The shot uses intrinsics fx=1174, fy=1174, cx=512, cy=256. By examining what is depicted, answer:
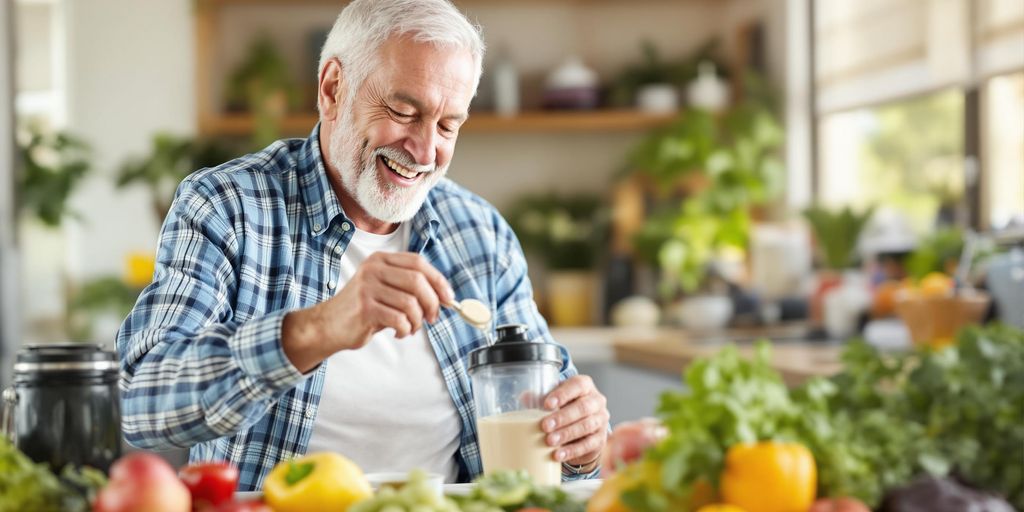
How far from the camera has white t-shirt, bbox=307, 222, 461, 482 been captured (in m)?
1.88

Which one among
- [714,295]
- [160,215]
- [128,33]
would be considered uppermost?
[128,33]

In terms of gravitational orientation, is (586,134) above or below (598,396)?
above

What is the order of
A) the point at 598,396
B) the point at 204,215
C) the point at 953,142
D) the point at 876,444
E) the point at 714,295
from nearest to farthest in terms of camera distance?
the point at 876,444
the point at 598,396
the point at 204,215
the point at 953,142
the point at 714,295

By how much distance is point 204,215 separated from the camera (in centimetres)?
181

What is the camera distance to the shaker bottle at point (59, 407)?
1.06 m

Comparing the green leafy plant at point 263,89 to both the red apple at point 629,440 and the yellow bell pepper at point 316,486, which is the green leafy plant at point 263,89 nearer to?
the red apple at point 629,440

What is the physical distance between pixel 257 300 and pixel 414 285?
58cm

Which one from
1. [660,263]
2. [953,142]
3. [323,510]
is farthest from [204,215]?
A: [660,263]

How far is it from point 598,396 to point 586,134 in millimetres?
4025

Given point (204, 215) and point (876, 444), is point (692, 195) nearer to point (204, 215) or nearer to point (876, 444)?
point (204, 215)

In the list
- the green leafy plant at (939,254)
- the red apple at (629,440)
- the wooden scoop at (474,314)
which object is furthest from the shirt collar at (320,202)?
the green leafy plant at (939,254)

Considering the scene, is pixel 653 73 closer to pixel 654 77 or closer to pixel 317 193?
pixel 654 77

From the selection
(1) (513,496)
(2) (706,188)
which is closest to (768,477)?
(1) (513,496)

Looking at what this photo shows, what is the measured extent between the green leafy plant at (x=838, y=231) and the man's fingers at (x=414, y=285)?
124 inches
